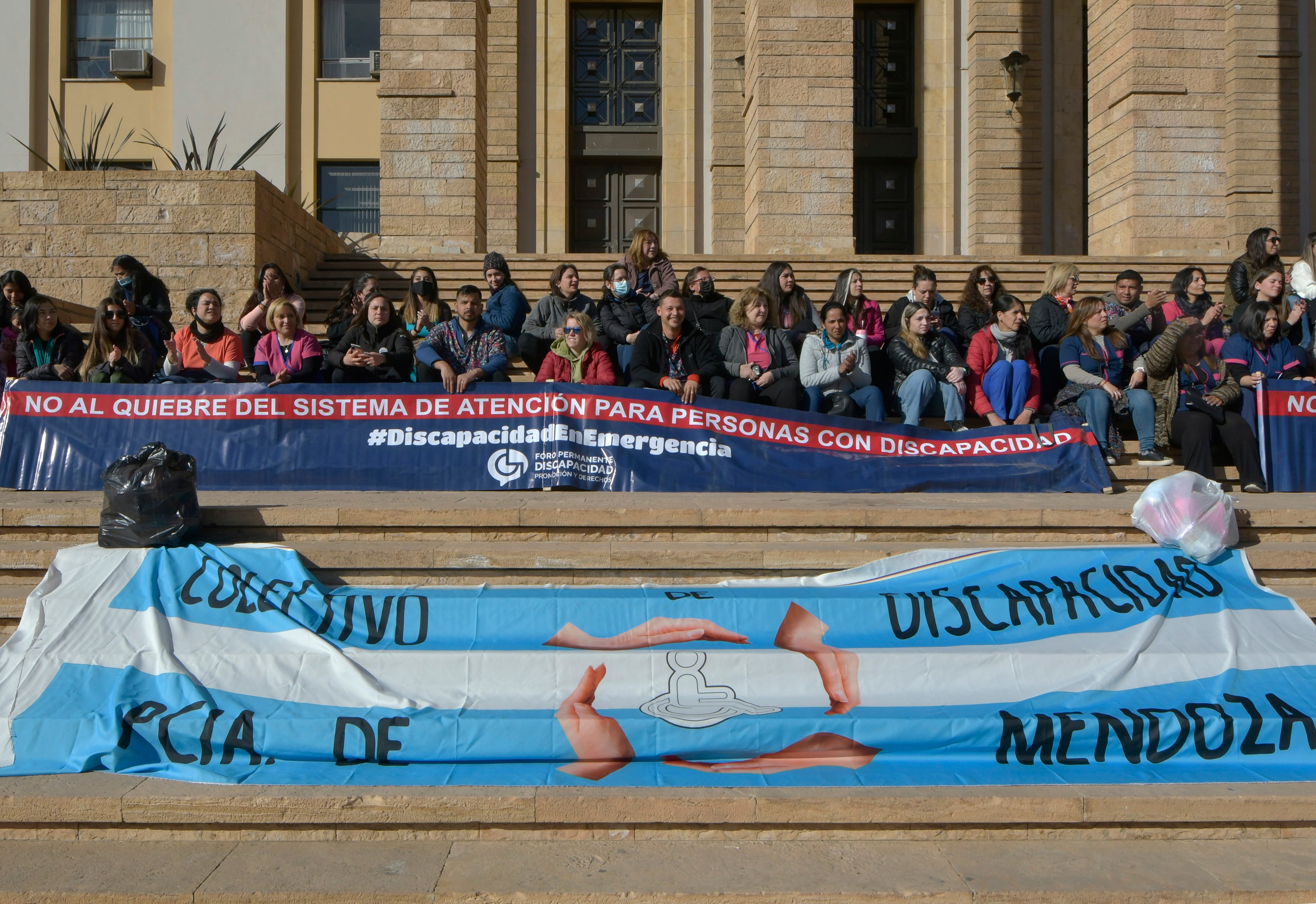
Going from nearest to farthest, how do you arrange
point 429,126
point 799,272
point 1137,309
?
1. point 1137,309
2. point 799,272
3. point 429,126

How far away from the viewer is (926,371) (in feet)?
27.8

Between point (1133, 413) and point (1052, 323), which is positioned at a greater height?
point (1052, 323)

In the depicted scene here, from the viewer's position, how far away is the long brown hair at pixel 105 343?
8180 mm

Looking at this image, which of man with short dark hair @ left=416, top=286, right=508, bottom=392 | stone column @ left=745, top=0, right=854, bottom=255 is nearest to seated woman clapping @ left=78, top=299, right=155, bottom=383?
man with short dark hair @ left=416, top=286, right=508, bottom=392

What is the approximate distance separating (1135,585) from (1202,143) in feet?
41.0

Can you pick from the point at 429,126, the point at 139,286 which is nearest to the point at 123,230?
the point at 139,286

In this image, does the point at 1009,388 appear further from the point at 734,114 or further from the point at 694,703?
the point at 734,114

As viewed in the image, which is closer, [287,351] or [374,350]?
[287,351]

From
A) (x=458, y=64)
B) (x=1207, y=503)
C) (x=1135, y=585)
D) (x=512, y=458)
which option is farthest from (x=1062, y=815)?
(x=458, y=64)

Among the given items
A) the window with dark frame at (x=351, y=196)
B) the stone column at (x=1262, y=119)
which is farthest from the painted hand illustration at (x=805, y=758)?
the window with dark frame at (x=351, y=196)

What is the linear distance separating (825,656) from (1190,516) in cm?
247

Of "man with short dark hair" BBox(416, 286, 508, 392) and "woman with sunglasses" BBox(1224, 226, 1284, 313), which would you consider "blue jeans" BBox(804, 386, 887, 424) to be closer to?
"man with short dark hair" BBox(416, 286, 508, 392)

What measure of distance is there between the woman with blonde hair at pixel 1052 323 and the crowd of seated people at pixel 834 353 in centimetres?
2

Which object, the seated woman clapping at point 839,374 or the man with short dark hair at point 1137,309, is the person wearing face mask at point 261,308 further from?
the man with short dark hair at point 1137,309
